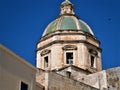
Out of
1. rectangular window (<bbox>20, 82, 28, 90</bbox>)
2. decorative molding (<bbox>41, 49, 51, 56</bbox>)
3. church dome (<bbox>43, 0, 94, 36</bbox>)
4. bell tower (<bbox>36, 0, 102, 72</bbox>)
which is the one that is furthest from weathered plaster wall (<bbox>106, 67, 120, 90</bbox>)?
rectangular window (<bbox>20, 82, 28, 90</bbox>)

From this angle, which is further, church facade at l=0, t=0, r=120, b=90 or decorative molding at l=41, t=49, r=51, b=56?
decorative molding at l=41, t=49, r=51, b=56

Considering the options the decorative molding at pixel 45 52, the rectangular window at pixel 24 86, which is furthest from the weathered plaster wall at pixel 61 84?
the decorative molding at pixel 45 52

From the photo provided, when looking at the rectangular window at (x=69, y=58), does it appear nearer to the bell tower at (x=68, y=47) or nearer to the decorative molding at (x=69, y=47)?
the bell tower at (x=68, y=47)

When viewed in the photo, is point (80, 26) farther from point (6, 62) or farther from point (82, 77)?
point (6, 62)

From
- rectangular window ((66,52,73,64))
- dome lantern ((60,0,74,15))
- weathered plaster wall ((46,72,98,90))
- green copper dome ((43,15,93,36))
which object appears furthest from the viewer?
dome lantern ((60,0,74,15))

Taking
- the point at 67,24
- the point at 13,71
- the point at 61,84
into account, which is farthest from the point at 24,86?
the point at 67,24

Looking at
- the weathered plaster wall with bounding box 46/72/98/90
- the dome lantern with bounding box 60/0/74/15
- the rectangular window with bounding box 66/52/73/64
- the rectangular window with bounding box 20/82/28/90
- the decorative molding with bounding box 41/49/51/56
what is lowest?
the rectangular window with bounding box 20/82/28/90

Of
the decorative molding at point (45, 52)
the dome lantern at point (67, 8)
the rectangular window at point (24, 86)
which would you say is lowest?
the rectangular window at point (24, 86)

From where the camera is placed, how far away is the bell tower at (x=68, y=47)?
32750 mm

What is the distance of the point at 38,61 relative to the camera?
34375mm

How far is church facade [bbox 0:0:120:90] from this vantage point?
29106 millimetres

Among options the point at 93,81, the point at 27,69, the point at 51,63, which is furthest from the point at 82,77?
the point at 27,69

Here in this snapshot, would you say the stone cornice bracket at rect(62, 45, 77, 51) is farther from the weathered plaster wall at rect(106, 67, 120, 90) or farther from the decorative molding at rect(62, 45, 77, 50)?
the weathered plaster wall at rect(106, 67, 120, 90)

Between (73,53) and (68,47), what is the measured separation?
0.71 m
